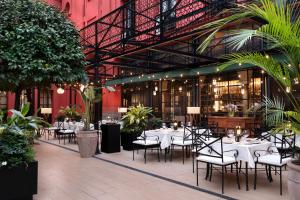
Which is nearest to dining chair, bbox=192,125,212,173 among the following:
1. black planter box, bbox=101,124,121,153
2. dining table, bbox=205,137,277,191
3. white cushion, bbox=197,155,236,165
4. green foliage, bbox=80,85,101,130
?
white cushion, bbox=197,155,236,165

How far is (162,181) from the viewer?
5164 millimetres

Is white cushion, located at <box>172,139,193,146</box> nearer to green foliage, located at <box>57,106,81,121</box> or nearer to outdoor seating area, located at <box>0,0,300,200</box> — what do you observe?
outdoor seating area, located at <box>0,0,300,200</box>

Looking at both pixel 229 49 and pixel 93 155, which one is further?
pixel 229 49

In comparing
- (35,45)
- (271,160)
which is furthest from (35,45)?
(271,160)

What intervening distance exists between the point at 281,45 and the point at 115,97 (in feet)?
49.7

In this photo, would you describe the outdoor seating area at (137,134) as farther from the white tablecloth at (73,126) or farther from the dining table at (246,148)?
the white tablecloth at (73,126)

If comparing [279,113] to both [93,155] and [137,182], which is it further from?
[93,155]

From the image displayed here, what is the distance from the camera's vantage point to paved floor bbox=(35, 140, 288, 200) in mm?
4375

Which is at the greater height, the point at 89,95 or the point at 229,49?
the point at 229,49

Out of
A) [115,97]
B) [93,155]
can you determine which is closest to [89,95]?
[93,155]

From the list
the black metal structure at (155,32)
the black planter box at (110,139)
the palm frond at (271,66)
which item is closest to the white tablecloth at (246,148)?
the palm frond at (271,66)

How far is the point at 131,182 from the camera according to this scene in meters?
→ 5.12

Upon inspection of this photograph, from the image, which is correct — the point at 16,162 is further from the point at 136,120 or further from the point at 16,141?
the point at 136,120

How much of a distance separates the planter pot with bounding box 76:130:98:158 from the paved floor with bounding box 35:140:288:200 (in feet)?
1.83
